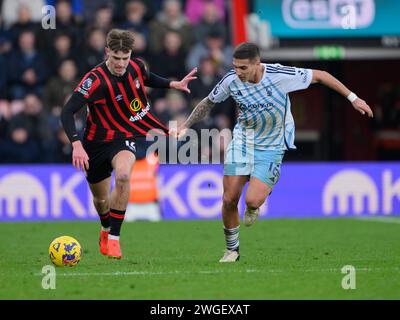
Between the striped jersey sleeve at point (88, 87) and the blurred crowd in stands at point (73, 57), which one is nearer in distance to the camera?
the striped jersey sleeve at point (88, 87)

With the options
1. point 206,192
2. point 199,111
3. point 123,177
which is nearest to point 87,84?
point 123,177

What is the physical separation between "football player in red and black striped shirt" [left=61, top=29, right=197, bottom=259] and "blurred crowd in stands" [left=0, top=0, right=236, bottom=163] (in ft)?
22.1

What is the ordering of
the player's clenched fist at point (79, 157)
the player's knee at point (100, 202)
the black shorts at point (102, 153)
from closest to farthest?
the player's clenched fist at point (79, 157)
the black shorts at point (102, 153)
the player's knee at point (100, 202)

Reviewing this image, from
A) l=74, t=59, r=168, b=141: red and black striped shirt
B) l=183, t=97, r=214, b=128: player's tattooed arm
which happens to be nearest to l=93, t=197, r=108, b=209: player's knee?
l=74, t=59, r=168, b=141: red and black striped shirt

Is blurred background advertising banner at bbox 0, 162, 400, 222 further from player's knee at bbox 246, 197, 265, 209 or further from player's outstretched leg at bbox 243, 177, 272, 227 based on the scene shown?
player's knee at bbox 246, 197, 265, 209

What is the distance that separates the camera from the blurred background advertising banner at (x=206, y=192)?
16.2 m

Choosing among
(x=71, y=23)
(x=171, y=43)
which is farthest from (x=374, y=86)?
(x=71, y=23)

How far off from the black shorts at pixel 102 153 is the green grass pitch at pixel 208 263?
882 mm

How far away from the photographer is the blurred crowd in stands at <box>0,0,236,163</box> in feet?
56.7

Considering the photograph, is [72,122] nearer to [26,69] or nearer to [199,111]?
[199,111]

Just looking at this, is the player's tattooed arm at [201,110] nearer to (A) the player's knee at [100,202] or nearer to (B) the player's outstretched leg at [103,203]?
(B) the player's outstretched leg at [103,203]

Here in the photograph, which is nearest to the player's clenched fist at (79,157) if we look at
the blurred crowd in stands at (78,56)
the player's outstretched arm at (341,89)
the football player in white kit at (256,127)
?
the football player in white kit at (256,127)

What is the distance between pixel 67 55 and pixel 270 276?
10149 mm

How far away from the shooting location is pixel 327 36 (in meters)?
18.3
